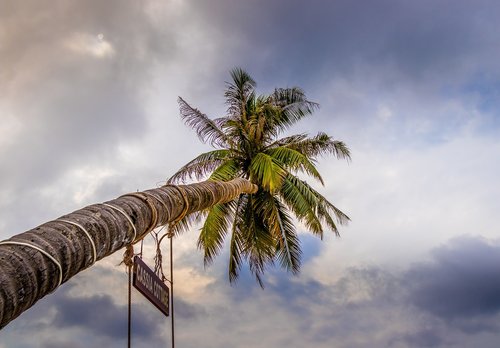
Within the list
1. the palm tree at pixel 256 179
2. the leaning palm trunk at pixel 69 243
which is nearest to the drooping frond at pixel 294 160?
the palm tree at pixel 256 179

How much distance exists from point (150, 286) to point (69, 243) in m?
0.92

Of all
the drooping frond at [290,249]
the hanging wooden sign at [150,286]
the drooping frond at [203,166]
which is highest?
the drooping frond at [203,166]

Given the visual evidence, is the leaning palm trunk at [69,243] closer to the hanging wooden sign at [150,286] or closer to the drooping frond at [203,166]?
the hanging wooden sign at [150,286]

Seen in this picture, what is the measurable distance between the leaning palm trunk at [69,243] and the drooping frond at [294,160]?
690 centimetres

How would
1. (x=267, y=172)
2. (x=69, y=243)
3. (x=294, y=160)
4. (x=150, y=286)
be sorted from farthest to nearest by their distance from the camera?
(x=294, y=160) → (x=267, y=172) → (x=150, y=286) → (x=69, y=243)

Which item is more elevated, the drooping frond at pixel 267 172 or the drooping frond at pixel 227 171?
the drooping frond at pixel 227 171

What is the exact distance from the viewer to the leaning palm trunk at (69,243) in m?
2.36

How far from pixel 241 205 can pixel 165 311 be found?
8841 mm

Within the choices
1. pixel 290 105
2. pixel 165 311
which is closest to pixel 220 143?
pixel 290 105

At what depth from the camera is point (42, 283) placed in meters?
2.52

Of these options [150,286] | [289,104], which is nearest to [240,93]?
[289,104]

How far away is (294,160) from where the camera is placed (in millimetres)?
11070

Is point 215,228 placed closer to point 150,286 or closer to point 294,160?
point 294,160

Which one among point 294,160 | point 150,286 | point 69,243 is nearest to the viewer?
point 69,243
